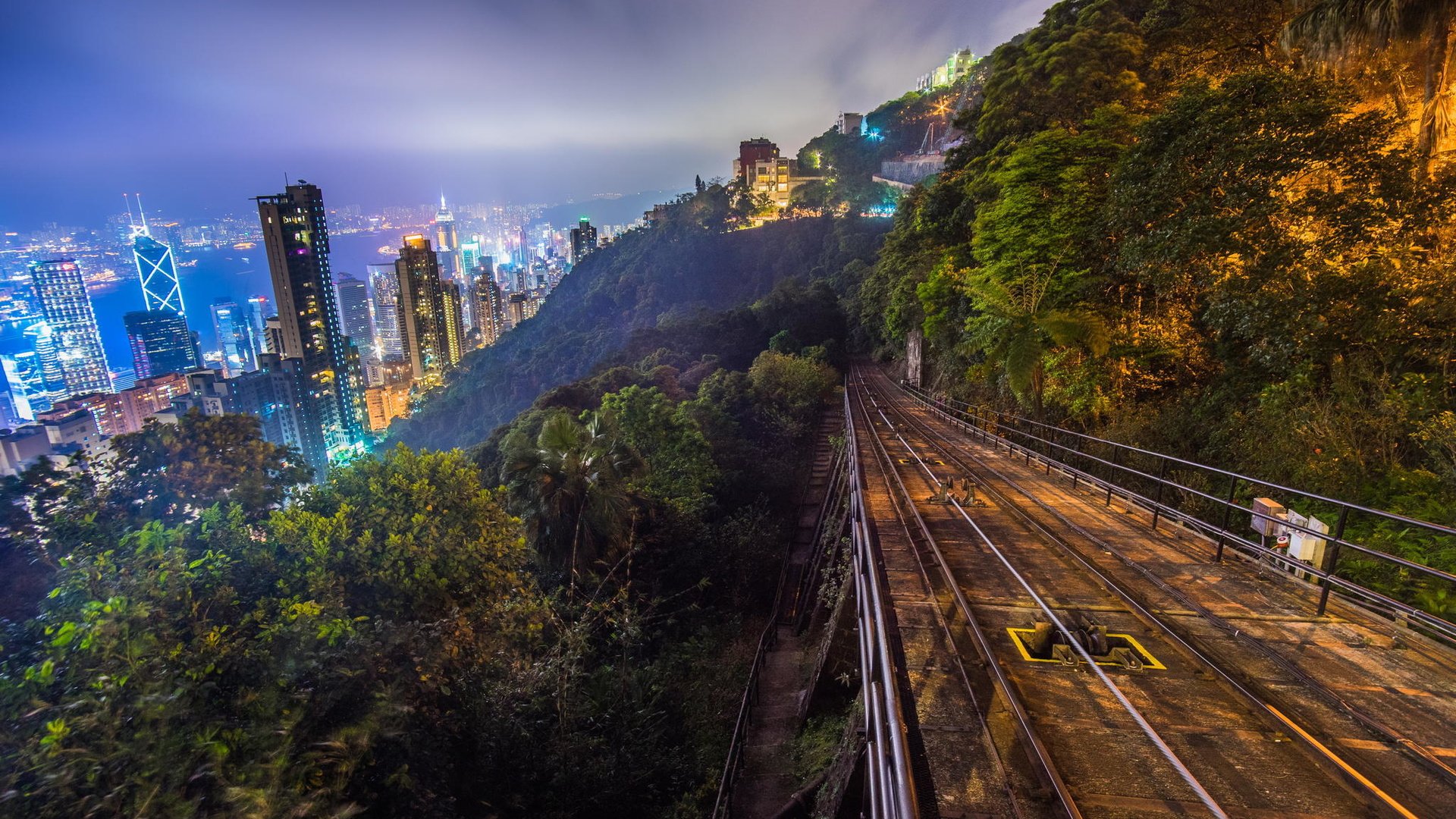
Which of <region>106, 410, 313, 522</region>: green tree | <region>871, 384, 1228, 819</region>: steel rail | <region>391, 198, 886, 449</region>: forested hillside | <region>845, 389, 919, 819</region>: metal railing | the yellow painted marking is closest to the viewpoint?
<region>845, 389, 919, 819</region>: metal railing

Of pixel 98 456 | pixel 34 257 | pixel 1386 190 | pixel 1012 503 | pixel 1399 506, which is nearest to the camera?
pixel 1399 506

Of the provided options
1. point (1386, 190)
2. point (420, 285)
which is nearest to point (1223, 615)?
point (1386, 190)

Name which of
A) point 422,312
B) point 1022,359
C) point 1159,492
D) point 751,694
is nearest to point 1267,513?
point 1159,492

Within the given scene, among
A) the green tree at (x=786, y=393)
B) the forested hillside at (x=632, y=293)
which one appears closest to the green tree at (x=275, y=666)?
the green tree at (x=786, y=393)

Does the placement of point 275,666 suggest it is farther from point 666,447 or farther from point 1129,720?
→ point 666,447

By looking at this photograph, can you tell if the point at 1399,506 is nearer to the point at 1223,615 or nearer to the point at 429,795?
the point at 1223,615

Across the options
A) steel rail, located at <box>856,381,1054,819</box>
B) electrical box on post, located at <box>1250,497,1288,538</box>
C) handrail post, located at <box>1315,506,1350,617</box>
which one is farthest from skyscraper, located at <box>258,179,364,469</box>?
handrail post, located at <box>1315,506,1350,617</box>

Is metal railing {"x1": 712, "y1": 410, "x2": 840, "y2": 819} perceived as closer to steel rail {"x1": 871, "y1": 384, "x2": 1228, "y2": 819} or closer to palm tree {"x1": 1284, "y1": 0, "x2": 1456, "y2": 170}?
steel rail {"x1": 871, "y1": 384, "x2": 1228, "y2": 819}

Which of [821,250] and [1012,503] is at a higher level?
[821,250]
